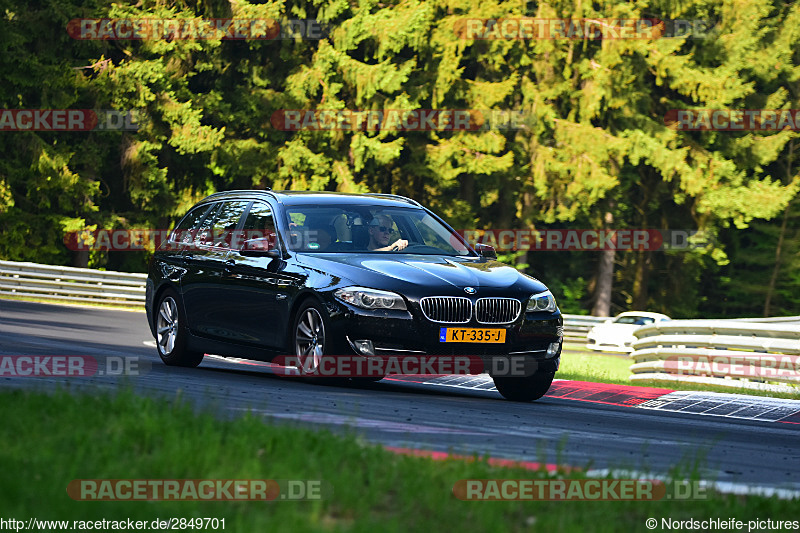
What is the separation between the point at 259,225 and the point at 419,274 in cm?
222

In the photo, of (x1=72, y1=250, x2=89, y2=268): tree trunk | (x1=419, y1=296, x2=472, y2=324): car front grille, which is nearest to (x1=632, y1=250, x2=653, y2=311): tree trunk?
(x1=72, y1=250, x2=89, y2=268): tree trunk

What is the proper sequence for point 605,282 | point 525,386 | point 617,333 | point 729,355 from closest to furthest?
1. point 525,386
2. point 729,355
3. point 617,333
4. point 605,282

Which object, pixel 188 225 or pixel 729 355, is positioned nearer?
pixel 188 225

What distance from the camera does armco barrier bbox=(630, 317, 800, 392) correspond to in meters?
15.6

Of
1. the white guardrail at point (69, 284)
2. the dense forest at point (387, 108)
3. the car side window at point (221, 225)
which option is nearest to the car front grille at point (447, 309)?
the car side window at point (221, 225)

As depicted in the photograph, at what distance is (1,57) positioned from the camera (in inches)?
1529

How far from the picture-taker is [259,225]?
12.4 metres

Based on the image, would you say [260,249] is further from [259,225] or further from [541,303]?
[541,303]

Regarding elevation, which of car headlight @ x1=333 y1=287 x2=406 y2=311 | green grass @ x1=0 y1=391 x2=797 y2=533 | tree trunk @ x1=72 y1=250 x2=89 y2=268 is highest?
green grass @ x1=0 y1=391 x2=797 y2=533

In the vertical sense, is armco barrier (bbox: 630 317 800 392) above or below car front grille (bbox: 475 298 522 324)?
below

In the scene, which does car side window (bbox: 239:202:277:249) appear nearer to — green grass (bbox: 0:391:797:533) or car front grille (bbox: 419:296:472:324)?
car front grille (bbox: 419:296:472:324)

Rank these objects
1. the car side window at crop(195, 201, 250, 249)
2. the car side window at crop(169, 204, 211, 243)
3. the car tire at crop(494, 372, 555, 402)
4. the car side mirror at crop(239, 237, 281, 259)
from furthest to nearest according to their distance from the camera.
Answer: the car side window at crop(169, 204, 211, 243)
the car side window at crop(195, 201, 250, 249)
the car side mirror at crop(239, 237, 281, 259)
the car tire at crop(494, 372, 555, 402)

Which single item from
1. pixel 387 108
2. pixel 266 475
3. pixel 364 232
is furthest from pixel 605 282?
pixel 266 475

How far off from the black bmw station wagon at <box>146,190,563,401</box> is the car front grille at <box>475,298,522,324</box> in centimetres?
1
